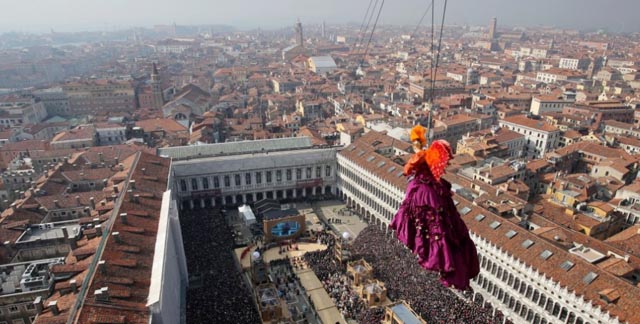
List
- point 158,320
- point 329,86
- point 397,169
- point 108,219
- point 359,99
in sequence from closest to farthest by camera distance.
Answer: point 158,320
point 108,219
point 397,169
point 359,99
point 329,86

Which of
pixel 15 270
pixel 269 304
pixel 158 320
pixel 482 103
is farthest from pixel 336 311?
pixel 482 103

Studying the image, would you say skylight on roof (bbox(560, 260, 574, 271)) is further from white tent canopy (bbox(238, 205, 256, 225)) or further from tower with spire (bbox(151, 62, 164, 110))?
tower with spire (bbox(151, 62, 164, 110))

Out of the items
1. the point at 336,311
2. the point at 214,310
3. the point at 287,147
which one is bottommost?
the point at 336,311

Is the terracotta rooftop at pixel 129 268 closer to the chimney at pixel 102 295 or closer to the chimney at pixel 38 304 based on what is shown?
the chimney at pixel 102 295

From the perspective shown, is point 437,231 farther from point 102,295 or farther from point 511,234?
point 511,234

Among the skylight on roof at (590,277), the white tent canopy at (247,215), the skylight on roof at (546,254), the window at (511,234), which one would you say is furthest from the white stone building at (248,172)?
the skylight on roof at (590,277)

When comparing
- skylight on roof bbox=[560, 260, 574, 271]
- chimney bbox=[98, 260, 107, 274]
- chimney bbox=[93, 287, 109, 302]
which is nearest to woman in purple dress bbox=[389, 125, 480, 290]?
chimney bbox=[93, 287, 109, 302]

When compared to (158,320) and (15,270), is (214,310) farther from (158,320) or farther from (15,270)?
(15,270)
